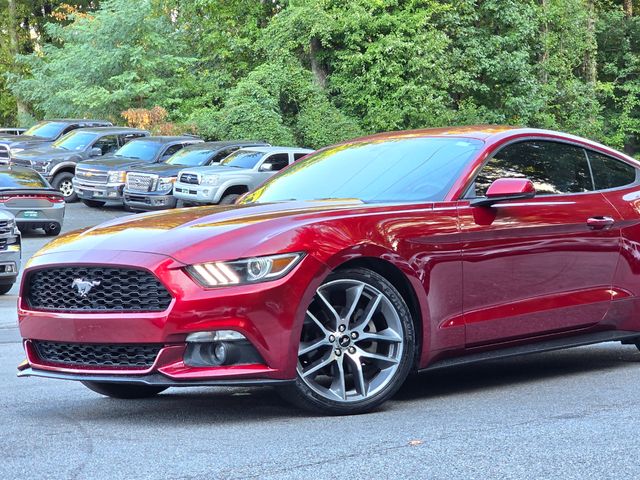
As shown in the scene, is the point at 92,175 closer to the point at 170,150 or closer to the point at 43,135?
the point at 170,150

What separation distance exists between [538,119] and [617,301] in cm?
4003

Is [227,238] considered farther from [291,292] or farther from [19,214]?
[19,214]

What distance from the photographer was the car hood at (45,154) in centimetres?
3328

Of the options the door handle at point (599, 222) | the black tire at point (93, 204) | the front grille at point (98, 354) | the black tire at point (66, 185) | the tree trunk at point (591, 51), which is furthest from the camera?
the tree trunk at point (591, 51)

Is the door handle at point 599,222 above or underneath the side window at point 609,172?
underneath

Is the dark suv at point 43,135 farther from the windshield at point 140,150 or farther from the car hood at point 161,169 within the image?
the car hood at point 161,169

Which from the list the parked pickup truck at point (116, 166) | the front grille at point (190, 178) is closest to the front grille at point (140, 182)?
the parked pickup truck at point (116, 166)

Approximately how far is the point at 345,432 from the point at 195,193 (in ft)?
72.1

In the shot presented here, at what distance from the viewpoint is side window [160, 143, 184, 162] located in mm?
32031

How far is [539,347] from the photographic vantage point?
709 cm

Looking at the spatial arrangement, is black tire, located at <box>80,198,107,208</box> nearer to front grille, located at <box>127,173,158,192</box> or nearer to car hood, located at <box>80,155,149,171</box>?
car hood, located at <box>80,155,149,171</box>

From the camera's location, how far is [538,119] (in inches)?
1838

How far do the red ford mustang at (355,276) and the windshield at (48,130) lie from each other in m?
32.1

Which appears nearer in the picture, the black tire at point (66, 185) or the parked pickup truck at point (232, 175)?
the parked pickup truck at point (232, 175)
